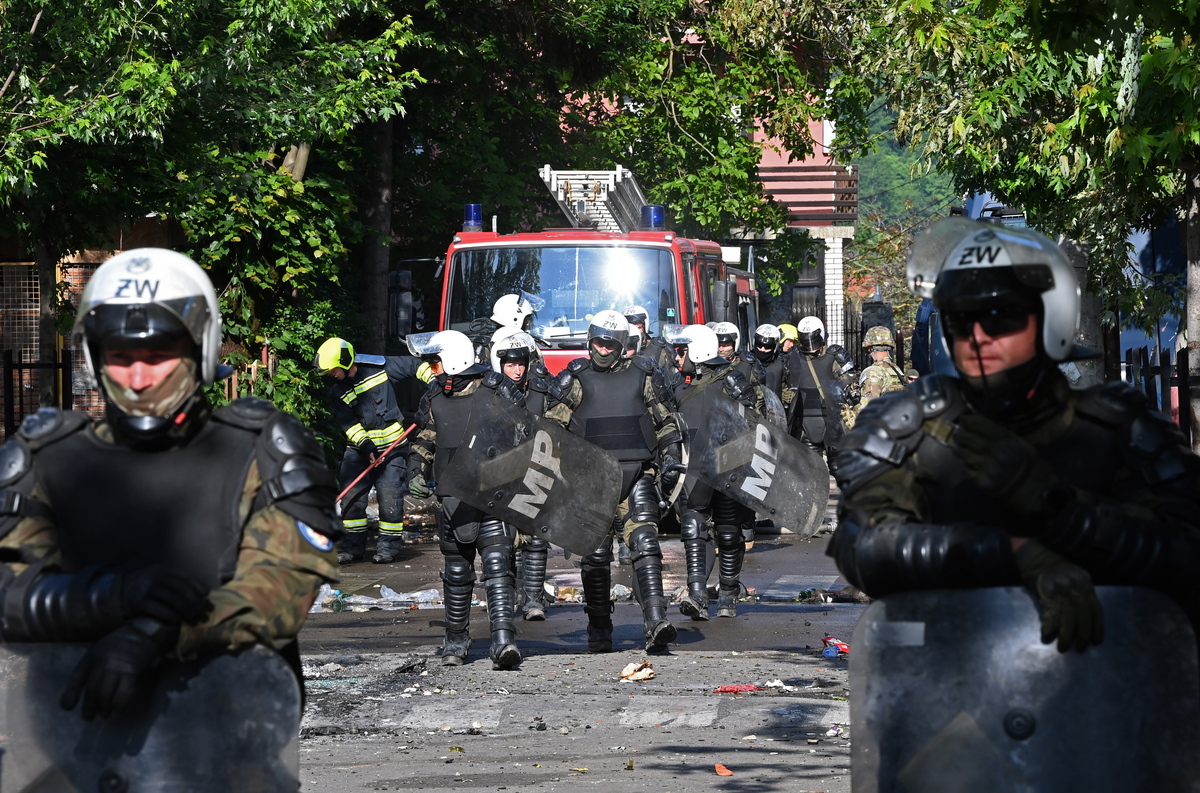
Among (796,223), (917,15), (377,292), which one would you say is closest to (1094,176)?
(917,15)

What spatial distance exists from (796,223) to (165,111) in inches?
1112

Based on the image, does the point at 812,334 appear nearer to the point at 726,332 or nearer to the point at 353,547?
the point at 726,332

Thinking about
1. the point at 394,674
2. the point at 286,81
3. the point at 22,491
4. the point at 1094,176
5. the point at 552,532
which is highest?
the point at 286,81

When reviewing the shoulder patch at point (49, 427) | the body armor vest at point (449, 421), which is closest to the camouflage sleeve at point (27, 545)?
the shoulder patch at point (49, 427)

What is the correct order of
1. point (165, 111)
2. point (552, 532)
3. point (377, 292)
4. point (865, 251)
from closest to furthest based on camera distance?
1. point (552, 532)
2. point (165, 111)
3. point (377, 292)
4. point (865, 251)

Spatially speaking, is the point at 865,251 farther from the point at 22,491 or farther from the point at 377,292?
the point at 22,491

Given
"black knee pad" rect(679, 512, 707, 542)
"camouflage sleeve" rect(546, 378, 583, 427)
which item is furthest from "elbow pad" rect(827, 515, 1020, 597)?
"black knee pad" rect(679, 512, 707, 542)

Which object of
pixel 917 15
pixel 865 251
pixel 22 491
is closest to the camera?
pixel 22 491

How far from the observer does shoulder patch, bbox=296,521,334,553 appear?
3.14 m

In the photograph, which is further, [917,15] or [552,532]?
[917,15]

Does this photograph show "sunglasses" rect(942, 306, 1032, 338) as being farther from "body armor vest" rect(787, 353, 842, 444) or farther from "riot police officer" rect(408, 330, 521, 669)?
"body armor vest" rect(787, 353, 842, 444)

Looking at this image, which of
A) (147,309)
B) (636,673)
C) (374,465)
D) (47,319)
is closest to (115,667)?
(147,309)

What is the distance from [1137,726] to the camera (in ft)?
9.47

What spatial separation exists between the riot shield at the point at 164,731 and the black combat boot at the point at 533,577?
7.78 meters
